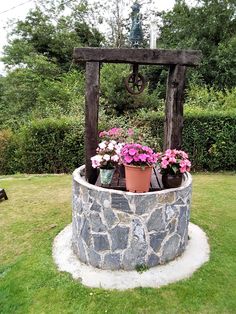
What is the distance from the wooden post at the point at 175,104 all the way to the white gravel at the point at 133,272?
1196 mm

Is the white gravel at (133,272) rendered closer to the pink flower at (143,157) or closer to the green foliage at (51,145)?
the pink flower at (143,157)

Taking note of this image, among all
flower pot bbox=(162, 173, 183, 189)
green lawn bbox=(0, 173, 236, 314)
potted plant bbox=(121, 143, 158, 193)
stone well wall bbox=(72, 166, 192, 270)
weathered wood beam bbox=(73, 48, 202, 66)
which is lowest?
green lawn bbox=(0, 173, 236, 314)

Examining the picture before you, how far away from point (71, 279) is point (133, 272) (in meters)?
0.60

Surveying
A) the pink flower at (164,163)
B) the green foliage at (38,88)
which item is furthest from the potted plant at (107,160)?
the green foliage at (38,88)

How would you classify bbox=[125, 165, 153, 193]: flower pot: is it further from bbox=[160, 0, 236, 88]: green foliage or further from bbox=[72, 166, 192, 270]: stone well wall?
bbox=[160, 0, 236, 88]: green foliage

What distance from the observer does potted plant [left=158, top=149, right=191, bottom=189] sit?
3.25 metres

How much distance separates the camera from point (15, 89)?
1381 centimetres

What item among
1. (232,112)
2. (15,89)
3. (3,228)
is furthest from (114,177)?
(15,89)

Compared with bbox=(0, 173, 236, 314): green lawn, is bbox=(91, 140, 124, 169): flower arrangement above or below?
above

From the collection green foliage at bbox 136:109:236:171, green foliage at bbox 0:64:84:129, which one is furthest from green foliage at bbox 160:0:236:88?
green foliage at bbox 136:109:236:171

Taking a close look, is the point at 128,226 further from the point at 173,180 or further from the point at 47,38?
the point at 47,38

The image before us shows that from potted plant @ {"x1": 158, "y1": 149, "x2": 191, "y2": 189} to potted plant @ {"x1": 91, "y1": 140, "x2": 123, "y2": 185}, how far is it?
475 mm

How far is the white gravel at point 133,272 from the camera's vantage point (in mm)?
2934

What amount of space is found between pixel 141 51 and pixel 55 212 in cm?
276
